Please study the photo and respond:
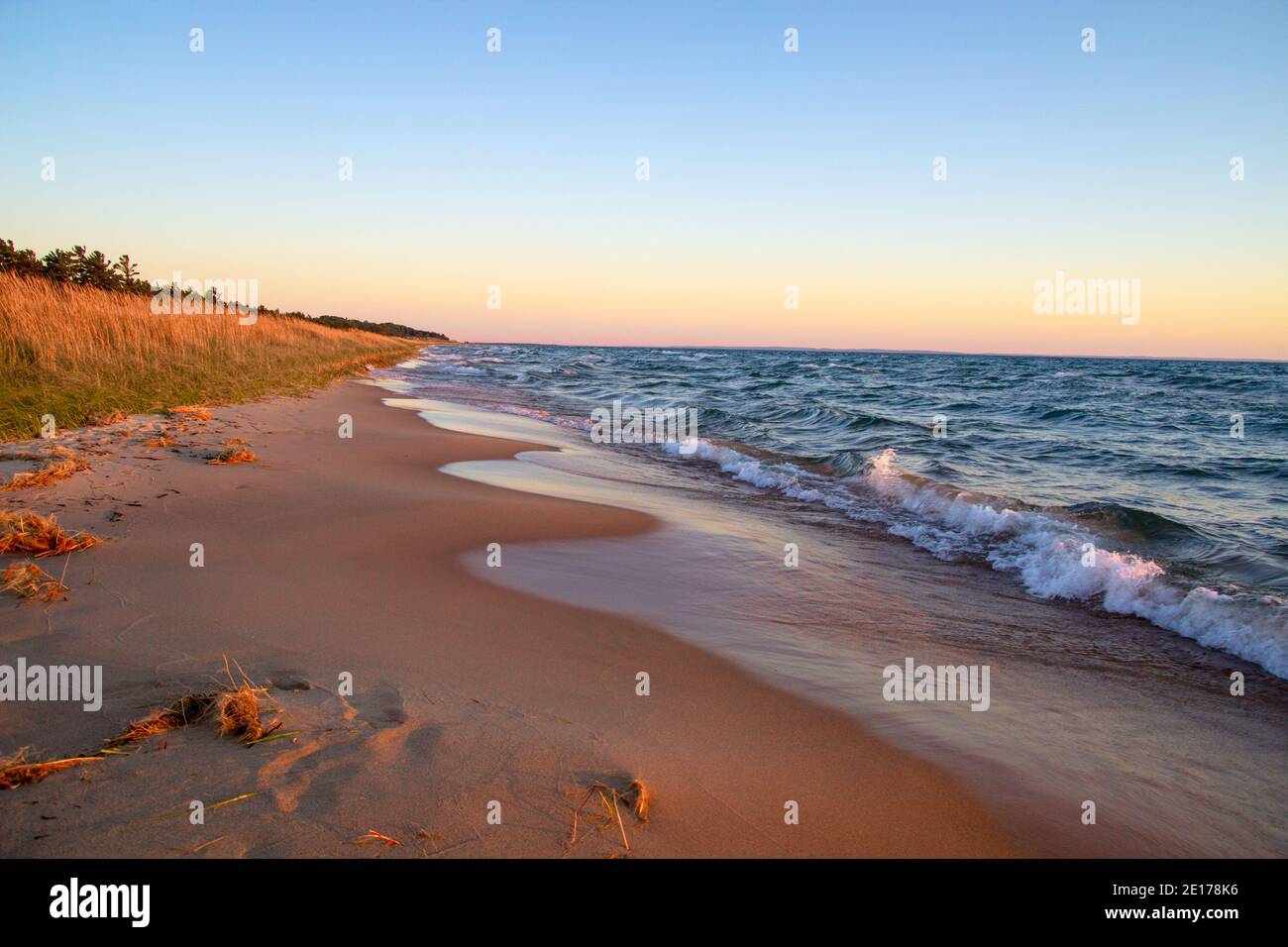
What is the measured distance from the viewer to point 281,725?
3049mm

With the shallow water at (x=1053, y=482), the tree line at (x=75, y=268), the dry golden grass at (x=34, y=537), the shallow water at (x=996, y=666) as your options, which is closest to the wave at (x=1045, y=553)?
the shallow water at (x=1053, y=482)

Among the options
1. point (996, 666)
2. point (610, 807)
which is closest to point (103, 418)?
point (610, 807)

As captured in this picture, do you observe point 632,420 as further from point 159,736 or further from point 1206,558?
point 159,736

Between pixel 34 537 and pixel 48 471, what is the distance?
2.23 meters

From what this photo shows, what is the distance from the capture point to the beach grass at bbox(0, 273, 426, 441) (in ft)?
32.4

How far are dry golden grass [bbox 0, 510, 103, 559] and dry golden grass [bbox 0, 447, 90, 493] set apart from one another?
1.60 metres

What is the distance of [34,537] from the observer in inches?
186

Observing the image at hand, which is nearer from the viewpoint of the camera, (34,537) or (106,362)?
(34,537)

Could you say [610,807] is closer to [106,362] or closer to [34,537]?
[34,537]

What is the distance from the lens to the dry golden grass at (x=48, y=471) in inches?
243

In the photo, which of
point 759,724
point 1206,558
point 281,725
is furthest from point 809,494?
point 281,725

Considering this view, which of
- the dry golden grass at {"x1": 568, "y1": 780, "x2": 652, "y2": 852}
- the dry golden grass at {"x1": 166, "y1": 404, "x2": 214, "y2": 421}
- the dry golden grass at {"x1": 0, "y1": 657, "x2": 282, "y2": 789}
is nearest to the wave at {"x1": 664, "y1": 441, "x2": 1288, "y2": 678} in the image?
the dry golden grass at {"x1": 568, "y1": 780, "x2": 652, "y2": 852}

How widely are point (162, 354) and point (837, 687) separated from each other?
54.3 feet

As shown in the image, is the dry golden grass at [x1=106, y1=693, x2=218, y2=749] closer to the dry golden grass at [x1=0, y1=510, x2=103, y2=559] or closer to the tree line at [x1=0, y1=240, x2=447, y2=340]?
the dry golden grass at [x1=0, y1=510, x2=103, y2=559]
